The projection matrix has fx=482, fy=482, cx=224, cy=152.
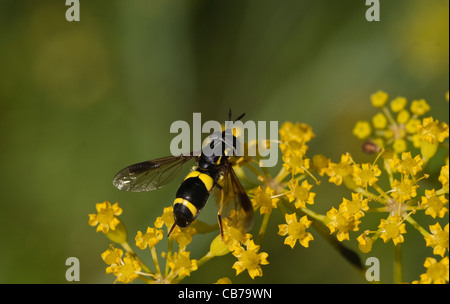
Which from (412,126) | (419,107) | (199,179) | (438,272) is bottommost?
(438,272)

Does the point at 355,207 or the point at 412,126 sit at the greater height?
the point at 412,126

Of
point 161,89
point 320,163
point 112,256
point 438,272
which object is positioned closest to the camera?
point 438,272

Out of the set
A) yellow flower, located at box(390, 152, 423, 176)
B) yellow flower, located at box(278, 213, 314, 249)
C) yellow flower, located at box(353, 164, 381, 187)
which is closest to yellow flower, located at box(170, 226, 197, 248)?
yellow flower, located at box(278, 213, 314, 249)

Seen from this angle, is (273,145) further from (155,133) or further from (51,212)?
(51,212)

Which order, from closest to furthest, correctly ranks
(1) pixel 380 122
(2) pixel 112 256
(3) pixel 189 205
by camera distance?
(3) pixel 189 205, (2) pixel 112 256, (1) pixel 380 122

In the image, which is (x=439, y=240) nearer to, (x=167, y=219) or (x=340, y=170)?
(x=340, y=170)

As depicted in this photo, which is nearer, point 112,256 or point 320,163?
point 112,256

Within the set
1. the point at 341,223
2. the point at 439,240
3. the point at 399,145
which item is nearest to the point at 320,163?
the point at 341,223
